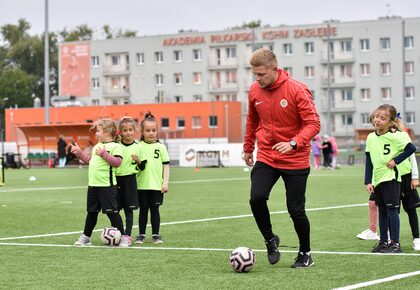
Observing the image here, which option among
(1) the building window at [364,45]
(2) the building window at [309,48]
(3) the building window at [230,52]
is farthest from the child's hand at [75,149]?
(3) the building window at [230,52]

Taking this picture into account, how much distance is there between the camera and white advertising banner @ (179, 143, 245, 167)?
166ft

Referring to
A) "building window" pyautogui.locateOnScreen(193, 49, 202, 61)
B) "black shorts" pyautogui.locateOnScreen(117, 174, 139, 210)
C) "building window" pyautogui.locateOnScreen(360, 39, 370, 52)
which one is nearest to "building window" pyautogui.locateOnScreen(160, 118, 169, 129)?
"building window" pyautogui.locateOnScreen(193, 49, 202, 61)

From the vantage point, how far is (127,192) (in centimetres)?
1171

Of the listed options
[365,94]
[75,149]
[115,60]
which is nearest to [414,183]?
[75,149]

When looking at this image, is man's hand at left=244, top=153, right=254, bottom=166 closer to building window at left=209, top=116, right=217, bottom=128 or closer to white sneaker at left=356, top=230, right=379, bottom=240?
white sneaker at left=356, top=230, right=379, bottom=240

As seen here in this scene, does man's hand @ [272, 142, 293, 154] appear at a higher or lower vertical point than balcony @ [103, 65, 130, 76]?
lower

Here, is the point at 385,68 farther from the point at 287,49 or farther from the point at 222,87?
the point at 222,87

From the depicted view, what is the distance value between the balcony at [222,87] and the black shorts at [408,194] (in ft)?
303

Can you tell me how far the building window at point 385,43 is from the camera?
9579cm

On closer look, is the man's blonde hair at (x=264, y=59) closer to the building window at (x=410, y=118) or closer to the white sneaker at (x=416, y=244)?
the white sneaker at (x=416, y=244)

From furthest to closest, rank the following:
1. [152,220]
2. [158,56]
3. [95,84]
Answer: [95,84] → [158,56] → [152,220]

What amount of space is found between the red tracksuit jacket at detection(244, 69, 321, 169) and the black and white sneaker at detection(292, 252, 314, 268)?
2.82 feet

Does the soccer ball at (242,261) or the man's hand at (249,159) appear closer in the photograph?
the soccer ball at (242,261)

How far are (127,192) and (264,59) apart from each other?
3525 millimetres
